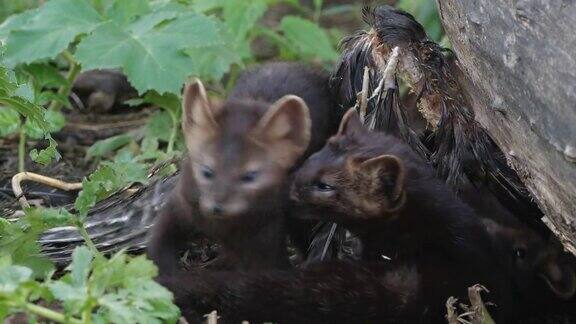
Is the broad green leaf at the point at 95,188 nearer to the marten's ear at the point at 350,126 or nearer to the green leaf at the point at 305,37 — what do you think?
the marten's ear at the point at 350,126

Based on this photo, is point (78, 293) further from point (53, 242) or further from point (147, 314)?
point (53, 242)

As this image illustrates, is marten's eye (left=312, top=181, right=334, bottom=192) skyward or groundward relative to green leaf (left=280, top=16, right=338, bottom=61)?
skyward

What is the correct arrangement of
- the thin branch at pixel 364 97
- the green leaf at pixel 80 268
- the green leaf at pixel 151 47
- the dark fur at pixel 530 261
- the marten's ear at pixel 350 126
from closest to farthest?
1. the green leaf at pixel 80 268
2. the marten's ear at pixel 350 126
3. the dark fur at pixel 530 261
4. the thin branch at pixel 364 97
5. the green leaf at pixel 151 47

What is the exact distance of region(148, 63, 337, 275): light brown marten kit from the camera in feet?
Result: 19.0

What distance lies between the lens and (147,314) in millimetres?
4617

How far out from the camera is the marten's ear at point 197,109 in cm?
589

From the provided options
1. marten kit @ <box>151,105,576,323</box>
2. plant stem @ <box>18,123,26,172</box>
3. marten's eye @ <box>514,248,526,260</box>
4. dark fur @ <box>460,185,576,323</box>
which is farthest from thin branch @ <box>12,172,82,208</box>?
marten's eye @ <box>514,248,526,260</box>

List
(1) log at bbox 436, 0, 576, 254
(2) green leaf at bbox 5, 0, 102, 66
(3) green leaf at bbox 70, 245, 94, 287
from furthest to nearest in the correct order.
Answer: (2) green leaf at bbox 5, 0, 102, 66, (1) log at bbox 436, 0, 576, 254, (3) green leaf at bbox 70, 245, 94, 287

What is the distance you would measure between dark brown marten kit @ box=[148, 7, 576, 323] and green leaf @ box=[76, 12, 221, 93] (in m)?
0.97

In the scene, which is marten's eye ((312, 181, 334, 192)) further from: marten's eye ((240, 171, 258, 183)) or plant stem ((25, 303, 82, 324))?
plant stem ((25, 303, 82, 324))

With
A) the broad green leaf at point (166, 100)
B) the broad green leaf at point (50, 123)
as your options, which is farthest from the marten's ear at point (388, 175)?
the broad green leaf at point (166, 100)

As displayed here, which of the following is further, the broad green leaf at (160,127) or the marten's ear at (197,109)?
the broad green leaf at (160,127)

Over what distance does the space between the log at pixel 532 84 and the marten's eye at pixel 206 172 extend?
1304 mm

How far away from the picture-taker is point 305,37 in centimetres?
931
